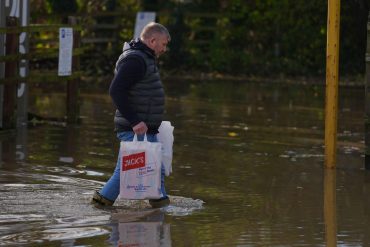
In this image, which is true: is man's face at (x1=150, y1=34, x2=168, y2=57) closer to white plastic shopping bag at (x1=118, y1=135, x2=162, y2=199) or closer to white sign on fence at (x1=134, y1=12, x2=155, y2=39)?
white plastic shopping bag at (x1=118, y1=135, x2=162, y2=199)

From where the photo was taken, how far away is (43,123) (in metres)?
15.3

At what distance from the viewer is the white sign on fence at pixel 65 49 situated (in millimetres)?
14664

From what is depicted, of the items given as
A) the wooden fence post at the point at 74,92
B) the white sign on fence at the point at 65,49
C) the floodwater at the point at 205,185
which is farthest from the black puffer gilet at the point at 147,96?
the wooden fence post at the point at 74,92

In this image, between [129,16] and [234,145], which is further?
[129,16]

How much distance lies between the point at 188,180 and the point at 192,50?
18.8 meters

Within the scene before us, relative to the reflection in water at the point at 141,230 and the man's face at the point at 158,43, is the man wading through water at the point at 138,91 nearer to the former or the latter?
the man's face at the point at 158,43

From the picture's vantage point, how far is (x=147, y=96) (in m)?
8.74

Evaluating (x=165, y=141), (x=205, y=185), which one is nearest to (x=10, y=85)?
(x=205, y=185)

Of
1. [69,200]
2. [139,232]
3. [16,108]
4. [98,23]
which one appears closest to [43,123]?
[16,108]

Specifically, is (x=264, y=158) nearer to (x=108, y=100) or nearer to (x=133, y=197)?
(x=133, y=197)

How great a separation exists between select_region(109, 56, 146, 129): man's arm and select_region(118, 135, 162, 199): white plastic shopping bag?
0.26 meters

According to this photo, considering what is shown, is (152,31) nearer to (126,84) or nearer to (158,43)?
(158,43)

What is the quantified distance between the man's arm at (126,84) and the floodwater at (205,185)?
0.79 m

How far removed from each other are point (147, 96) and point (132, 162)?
54 cm
